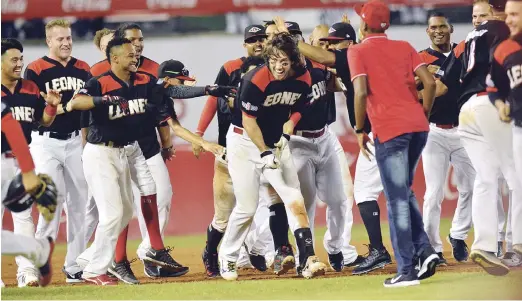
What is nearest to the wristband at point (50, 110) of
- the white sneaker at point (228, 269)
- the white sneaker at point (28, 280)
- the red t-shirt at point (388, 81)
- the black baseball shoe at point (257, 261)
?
the white sneaker at point (28, 280)

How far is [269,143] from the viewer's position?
8.16 meters

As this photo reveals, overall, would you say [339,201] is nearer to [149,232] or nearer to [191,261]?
[149,232]

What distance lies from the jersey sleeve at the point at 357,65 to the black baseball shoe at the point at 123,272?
7.62 ft

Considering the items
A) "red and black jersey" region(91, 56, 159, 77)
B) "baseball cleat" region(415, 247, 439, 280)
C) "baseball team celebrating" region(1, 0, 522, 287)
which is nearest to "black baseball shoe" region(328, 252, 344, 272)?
"baseball team celebrating" region(1, 0, 522, 287)

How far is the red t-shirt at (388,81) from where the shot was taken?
23.8 feet

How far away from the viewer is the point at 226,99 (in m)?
8.54

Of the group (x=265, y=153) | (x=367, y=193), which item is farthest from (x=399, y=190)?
(x=367, y=193)

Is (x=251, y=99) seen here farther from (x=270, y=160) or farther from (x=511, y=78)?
(x=511, y=78)

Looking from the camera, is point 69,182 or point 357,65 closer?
point 357,65

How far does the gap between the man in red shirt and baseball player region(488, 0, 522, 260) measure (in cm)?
57

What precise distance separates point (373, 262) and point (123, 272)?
1.79 meters

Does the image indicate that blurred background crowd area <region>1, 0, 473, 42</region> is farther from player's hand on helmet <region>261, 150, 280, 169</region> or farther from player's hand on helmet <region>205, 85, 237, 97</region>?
player's hand on helmet <region>261, 150, 280, 169</region>

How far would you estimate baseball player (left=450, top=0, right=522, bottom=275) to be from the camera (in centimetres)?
776

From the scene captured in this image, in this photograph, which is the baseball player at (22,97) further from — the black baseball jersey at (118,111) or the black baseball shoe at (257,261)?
the black baseball shoe at (257,261)
